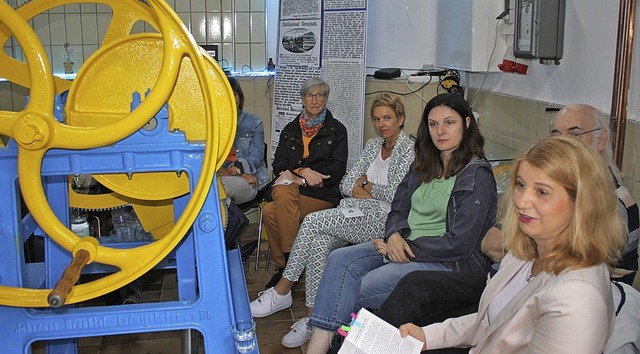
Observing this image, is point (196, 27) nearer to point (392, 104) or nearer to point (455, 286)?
point (392, 104)

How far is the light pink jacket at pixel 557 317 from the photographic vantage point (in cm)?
154

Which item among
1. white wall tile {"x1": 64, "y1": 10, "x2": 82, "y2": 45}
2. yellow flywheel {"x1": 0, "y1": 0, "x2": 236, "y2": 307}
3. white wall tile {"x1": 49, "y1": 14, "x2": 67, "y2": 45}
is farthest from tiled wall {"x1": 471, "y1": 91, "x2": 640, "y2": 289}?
white wall tile {"x1": 49, "y1": 14, "x2": 67, "y2": 45}

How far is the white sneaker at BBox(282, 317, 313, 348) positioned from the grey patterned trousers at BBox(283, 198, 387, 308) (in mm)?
160

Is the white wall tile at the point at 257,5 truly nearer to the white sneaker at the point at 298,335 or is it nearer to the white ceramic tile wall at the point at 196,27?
the white ceramic tile wall at the point at 196,27

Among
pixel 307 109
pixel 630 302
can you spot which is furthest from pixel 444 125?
pixel 307 109

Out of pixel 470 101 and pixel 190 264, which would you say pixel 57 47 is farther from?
pixel 190 264

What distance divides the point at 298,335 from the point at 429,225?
2.90 ft

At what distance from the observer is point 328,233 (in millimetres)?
3496

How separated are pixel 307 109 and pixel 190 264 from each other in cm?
233

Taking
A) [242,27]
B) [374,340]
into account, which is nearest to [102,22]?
[242,27]

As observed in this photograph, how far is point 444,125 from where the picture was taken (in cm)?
286

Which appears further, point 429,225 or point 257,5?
point 257,5

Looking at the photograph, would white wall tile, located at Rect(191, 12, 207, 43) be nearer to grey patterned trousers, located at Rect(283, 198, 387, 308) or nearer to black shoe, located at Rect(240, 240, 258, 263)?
black shoe, located at Rect(240, 240, 258, 263)

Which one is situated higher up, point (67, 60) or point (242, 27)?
point (242, 27)
